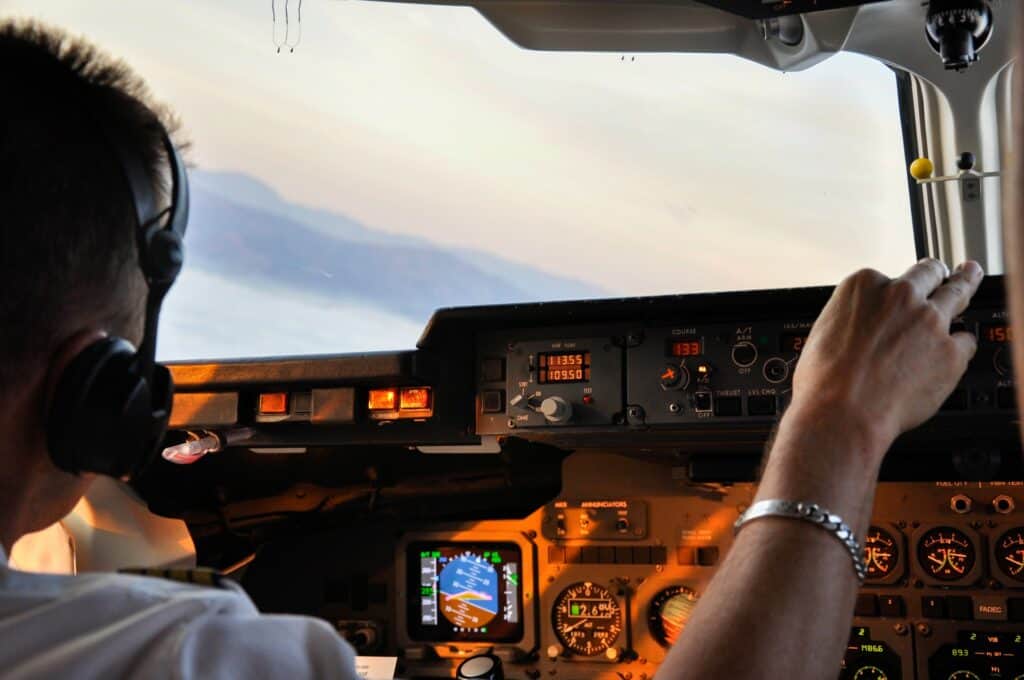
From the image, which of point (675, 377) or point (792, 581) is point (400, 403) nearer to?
point (675, 377)

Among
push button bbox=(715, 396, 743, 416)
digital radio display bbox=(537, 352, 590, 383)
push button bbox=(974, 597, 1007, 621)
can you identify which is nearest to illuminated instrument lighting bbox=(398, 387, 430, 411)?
digital radio display bbox=(537, 352, 590, 383)

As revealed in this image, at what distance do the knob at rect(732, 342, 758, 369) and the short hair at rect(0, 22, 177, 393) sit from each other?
1473mm

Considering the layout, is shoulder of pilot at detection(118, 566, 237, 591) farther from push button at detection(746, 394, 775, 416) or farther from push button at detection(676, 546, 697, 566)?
push button at detection(676, 546, 697, 566)

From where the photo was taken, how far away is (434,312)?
2.33 m

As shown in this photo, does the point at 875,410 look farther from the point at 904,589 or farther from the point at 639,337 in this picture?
the point at 904,589

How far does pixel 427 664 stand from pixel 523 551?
44 cm

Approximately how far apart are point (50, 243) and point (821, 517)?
0.69m

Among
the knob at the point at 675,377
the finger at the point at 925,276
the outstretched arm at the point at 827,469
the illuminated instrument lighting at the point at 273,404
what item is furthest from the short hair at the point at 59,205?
the illuminated instrument lighting at the point at 273,404

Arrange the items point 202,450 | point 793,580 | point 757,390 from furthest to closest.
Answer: point 202,450
point 757,390
point 793,580

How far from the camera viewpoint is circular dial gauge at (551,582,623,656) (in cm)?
275

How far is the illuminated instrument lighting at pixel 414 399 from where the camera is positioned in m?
2.43

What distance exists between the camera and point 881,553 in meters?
2.56

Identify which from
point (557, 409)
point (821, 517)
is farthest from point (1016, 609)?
point (821, 517)

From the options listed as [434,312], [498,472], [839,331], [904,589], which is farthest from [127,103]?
[904,589]
